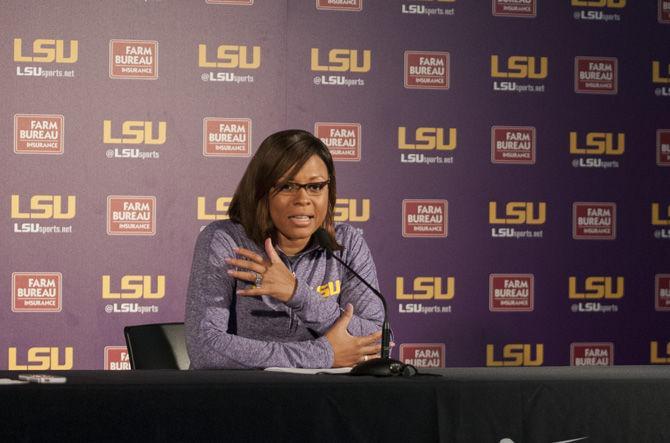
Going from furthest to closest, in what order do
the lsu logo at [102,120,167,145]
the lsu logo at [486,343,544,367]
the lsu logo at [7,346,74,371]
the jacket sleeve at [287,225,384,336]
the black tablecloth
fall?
1. the lsu logo at [486,343,544,367]
2. the lsu logo at [102,120,167,145]
3. the lsu logo at [7,346,74,371]
4. the jacket sleeve at [287,225,384,336]
5. the black tablecloth

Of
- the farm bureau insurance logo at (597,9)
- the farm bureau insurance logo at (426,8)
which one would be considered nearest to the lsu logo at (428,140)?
the farm bureau insurance logo at (426,8)

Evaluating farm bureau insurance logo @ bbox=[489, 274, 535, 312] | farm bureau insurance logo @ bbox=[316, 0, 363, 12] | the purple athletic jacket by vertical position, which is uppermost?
farm bureau insurance logo @ bbox=[316, 0, 363, 12]

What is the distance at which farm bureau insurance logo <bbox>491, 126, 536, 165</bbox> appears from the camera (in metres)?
4.50

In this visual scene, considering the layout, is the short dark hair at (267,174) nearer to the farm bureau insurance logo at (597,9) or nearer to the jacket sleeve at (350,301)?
the jacket sleeve at (350,301)

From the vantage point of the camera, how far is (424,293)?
441 centimetres

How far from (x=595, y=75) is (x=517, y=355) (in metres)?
1.52

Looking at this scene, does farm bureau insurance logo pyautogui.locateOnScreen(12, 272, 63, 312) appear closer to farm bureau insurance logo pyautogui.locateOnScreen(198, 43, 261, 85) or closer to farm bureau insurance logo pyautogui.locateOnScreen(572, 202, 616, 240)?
farm bureau insurance logo pyautogui.locateOnScreen(198, 43, 261, 85)

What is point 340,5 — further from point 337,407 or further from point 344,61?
point 337,407

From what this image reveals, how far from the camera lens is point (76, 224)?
416cm

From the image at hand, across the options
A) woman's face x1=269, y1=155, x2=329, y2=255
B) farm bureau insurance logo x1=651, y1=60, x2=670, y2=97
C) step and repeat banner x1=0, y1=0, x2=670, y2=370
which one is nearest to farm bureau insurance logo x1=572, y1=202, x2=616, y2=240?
step and repeat banner x1=0, y1=0, x2=670, y2=370

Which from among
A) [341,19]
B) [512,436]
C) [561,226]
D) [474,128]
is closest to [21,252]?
[341,19]

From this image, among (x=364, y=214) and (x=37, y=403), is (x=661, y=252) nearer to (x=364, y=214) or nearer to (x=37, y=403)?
(x=364, y=214)

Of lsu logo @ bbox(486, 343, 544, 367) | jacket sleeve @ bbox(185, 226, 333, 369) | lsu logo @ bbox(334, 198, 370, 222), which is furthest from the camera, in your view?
lsu logo @ bbox(486, 343, 544, 367)

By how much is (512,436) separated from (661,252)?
10.9 feet
